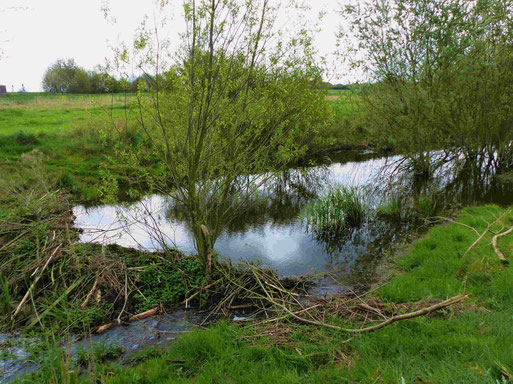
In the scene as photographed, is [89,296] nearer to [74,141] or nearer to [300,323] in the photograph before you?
[300,323]

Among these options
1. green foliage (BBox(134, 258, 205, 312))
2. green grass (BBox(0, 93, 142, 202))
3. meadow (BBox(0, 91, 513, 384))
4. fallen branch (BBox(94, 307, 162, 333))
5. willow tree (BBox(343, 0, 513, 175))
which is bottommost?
fallen branch (BBox(94, 307, 162, 333))

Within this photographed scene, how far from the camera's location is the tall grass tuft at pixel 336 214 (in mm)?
10117

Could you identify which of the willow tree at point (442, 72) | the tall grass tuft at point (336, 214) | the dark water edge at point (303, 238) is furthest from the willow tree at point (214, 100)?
the willow tree at point (442, 72)

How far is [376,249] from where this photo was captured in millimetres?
8680

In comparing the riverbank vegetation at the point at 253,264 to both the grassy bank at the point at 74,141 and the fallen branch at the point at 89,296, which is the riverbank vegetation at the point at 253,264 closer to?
the fallen branch at the point at 89,296

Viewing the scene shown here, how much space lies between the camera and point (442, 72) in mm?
12797

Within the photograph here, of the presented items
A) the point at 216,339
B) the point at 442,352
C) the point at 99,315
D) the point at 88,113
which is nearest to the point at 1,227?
the point at 88,113

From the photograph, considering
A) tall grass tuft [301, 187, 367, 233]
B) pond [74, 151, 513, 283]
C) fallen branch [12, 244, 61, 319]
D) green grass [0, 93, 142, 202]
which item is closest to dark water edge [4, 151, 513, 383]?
pond [74, 151, 513, 283]

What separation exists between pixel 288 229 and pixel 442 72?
9127 millimetres

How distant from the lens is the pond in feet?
26.0

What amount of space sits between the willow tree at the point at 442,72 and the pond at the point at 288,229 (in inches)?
105

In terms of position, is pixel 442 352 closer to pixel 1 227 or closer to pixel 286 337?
pixel 286 337

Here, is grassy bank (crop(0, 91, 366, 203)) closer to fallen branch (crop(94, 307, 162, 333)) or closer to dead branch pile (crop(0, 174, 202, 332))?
Answer: dead branch pile (crop(0, 174, 202, 332))

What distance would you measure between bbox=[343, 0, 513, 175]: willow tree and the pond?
2664 mm
